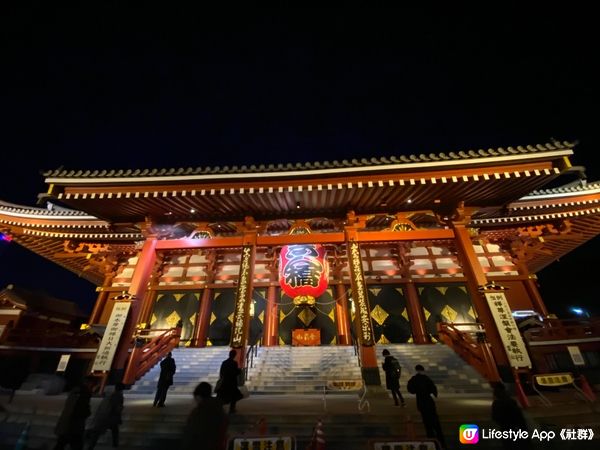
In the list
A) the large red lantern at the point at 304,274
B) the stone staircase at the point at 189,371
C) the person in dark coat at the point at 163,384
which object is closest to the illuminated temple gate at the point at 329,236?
the large red lantern at the point at 304,274

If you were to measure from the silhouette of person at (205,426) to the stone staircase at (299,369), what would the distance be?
612cm

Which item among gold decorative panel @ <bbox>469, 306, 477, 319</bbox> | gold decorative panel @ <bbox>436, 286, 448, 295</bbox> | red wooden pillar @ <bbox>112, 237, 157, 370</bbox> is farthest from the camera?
gold decorative panel @ <bbox>436, 286, 448, 295</bbox>

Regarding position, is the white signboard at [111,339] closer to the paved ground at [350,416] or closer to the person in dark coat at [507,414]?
the paved ground at [350,416]

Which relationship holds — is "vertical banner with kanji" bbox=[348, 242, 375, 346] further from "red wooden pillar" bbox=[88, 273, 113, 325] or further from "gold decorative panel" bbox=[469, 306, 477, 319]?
"red wooden pillar" bbox=[88, 273, 113, 325]

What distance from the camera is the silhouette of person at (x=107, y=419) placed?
4809 millimetres

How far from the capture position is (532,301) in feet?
41.2

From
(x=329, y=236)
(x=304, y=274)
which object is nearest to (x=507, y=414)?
(x=304, y=274)

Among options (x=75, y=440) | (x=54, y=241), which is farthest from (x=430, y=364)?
(x=54, y=241)

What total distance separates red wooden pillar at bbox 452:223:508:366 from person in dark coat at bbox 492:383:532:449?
4142 mm

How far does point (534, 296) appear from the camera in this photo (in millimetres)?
12570

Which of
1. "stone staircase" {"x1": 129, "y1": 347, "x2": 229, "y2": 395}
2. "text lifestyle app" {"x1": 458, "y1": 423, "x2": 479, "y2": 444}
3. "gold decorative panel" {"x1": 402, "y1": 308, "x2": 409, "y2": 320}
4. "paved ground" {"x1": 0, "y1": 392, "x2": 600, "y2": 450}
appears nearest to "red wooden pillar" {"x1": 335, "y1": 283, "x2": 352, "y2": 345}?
"gold decorative panel" {"x1": 402, "y1": 308, "x2": 409, "y2": 320}

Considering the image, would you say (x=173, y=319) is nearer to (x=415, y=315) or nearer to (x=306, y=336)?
(x=306, y=336)

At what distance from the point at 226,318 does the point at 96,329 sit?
548 cm

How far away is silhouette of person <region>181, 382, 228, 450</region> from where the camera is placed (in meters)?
3.03
